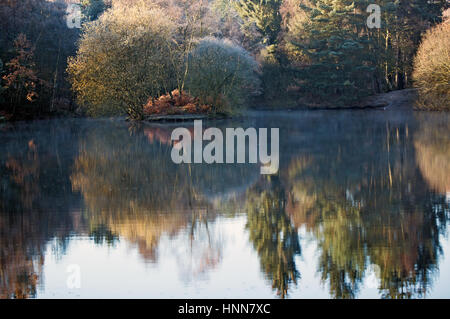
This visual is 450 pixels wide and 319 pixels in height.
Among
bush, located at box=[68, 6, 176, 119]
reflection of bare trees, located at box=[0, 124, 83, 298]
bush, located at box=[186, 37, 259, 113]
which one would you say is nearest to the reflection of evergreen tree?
reflection of bare trees, located at box=[0, 124, 83, 298]

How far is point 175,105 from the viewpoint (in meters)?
33.7

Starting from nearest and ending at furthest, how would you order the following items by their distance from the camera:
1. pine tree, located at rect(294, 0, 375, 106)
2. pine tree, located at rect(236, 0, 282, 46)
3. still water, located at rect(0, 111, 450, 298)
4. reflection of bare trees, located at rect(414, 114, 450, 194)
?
still water, located at rect(0, 111, 450, 298)
reflection of bare trees, located at rect(414, 114, 450, 194)
pine tree, located at rect(294, 0, 375, 106)
pine tree, located at rect(236, 0, 282, 46)

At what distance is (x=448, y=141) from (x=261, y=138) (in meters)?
5.98

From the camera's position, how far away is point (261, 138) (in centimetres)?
2031

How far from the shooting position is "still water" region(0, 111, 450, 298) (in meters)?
5.03

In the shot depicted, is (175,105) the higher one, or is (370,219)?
(175,105)

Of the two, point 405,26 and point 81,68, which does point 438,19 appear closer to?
point 405,26

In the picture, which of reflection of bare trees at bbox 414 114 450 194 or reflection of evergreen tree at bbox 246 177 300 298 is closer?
reflection of evergreen tree at bbox 246 177 300 298

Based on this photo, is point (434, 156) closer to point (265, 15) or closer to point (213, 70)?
point (213, 70)

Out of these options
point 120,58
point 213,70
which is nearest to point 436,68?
point 213,70

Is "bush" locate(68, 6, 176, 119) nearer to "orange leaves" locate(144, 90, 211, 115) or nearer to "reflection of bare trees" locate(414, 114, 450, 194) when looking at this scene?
"orange leaves" locate(144, 90, 211, 115)

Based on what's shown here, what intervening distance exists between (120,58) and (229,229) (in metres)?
24.4

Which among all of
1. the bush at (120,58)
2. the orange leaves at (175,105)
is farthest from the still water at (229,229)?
the orange leaves at (175,105)

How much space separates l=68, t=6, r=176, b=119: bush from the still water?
16.8m
